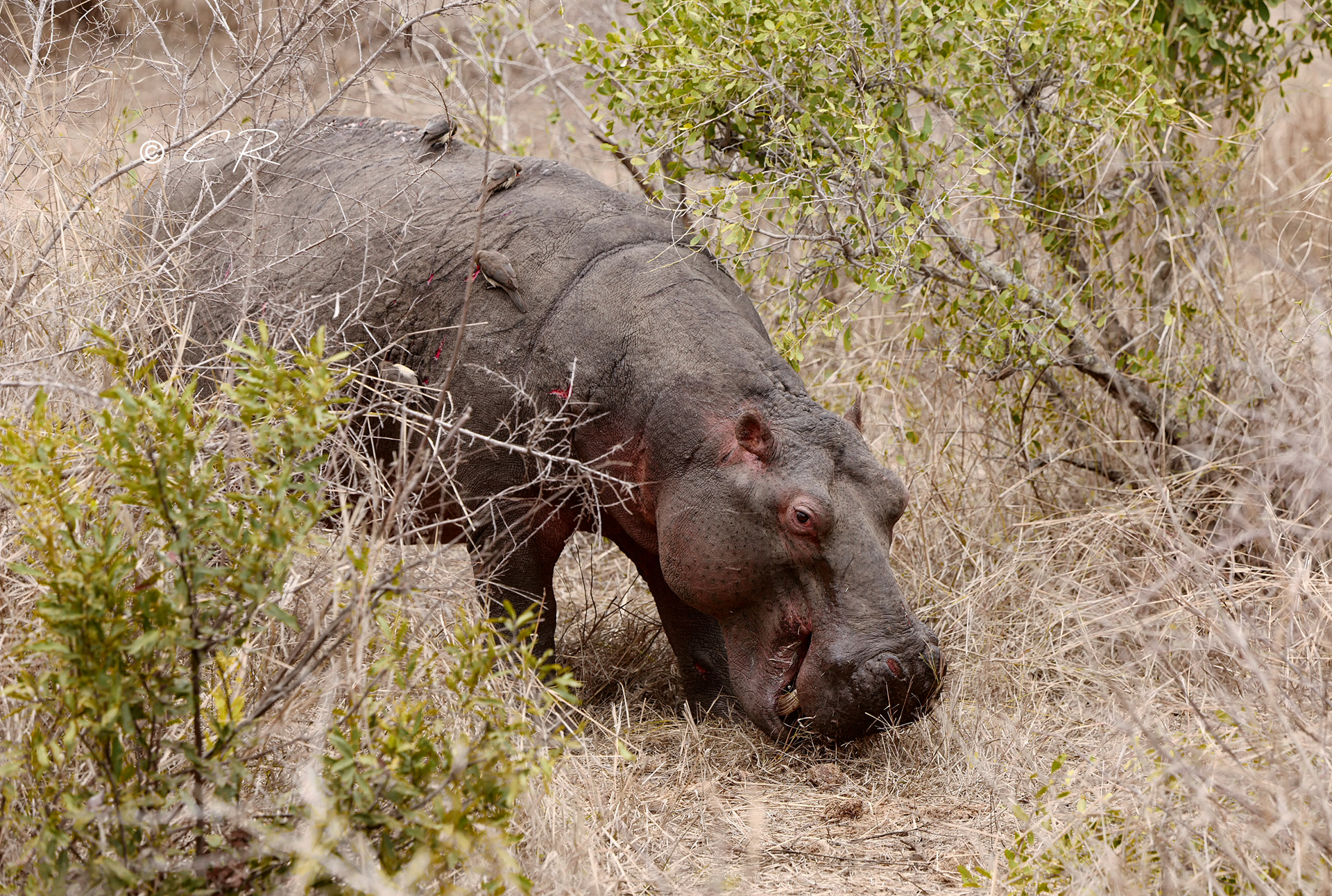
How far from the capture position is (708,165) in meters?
5.56

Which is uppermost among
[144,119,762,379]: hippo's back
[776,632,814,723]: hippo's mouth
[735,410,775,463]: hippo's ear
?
[144,119,762,379]: hippo's back

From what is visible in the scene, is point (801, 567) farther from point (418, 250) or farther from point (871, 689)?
point (418, 250)

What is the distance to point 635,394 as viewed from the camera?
173 inches

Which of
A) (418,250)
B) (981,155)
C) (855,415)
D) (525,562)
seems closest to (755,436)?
(855,415)

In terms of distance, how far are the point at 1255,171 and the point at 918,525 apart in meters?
2.97

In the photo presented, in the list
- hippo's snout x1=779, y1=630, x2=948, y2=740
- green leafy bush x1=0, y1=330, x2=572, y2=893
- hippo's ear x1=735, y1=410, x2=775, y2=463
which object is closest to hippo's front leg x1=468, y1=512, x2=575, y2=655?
hippo's ear x1=735, y1=410, x2=775, y2=463

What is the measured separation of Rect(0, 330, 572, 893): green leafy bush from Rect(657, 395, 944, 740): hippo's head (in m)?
1.24

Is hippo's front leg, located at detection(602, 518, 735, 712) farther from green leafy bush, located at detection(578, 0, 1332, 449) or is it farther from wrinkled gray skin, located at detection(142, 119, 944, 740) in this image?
green leafy bush, located at detection(578, 0, 1332, 449)

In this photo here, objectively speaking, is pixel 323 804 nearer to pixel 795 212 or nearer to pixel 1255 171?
pixel 795 212

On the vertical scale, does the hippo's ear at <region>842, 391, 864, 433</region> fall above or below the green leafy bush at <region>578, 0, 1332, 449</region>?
below

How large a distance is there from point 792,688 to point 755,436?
0.89 m

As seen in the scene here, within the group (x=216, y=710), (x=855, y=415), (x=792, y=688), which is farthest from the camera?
(x=855, y=415)

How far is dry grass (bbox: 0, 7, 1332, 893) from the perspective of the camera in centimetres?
312

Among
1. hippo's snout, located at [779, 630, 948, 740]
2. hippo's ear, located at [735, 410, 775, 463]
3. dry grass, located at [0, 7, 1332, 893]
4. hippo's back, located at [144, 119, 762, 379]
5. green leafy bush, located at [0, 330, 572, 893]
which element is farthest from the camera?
hippo's back, located at [144, 119, 762, 379]
